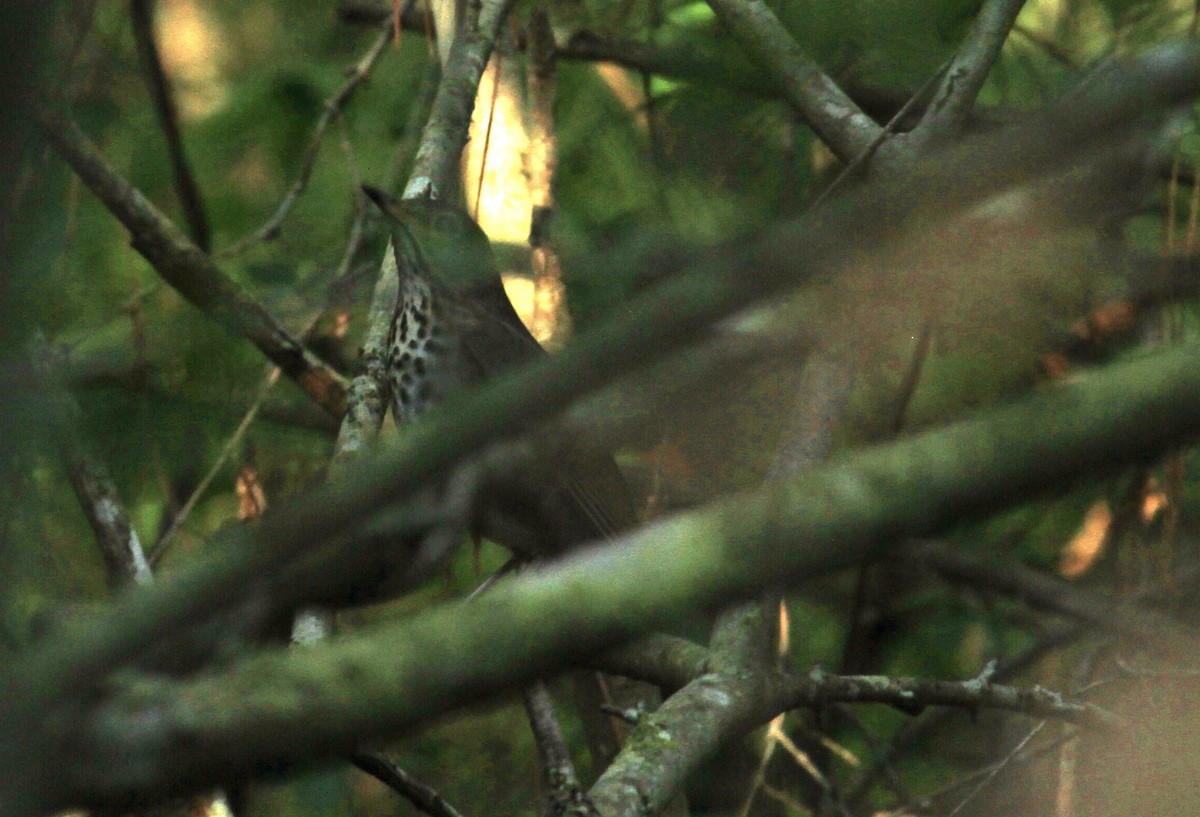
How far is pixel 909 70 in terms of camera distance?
368 cm

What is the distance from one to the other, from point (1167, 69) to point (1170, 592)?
262cm

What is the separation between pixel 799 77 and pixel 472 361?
108 centimetres

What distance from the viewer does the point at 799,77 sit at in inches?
136


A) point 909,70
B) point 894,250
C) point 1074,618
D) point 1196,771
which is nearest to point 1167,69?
point 894,250

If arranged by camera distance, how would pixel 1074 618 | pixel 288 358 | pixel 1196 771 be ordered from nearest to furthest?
pixel 1196 771
pixel 288 358
pixel 1074 618

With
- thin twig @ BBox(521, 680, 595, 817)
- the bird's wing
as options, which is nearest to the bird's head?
the bird's wing

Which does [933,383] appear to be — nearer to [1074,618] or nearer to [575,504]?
[1074,618]

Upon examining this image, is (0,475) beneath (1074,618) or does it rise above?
above

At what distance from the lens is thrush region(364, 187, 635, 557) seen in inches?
A: 130

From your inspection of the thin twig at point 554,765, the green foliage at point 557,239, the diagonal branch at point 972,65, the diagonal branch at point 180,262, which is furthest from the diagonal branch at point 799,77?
the thin twig at point 554,765

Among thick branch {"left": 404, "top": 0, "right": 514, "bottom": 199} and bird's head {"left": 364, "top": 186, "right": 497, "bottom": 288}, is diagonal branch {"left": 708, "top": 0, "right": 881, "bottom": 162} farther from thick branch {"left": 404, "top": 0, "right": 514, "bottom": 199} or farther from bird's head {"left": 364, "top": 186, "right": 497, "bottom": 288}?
bird's head {"left": 364, "top": 186, "right": 497, "bottom": 288}

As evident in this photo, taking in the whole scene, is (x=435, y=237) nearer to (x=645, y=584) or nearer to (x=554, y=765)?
(x=554, y=765)

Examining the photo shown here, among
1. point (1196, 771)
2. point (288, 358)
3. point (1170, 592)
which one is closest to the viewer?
point (1196, 771)

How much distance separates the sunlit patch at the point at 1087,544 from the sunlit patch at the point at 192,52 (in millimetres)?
3733
